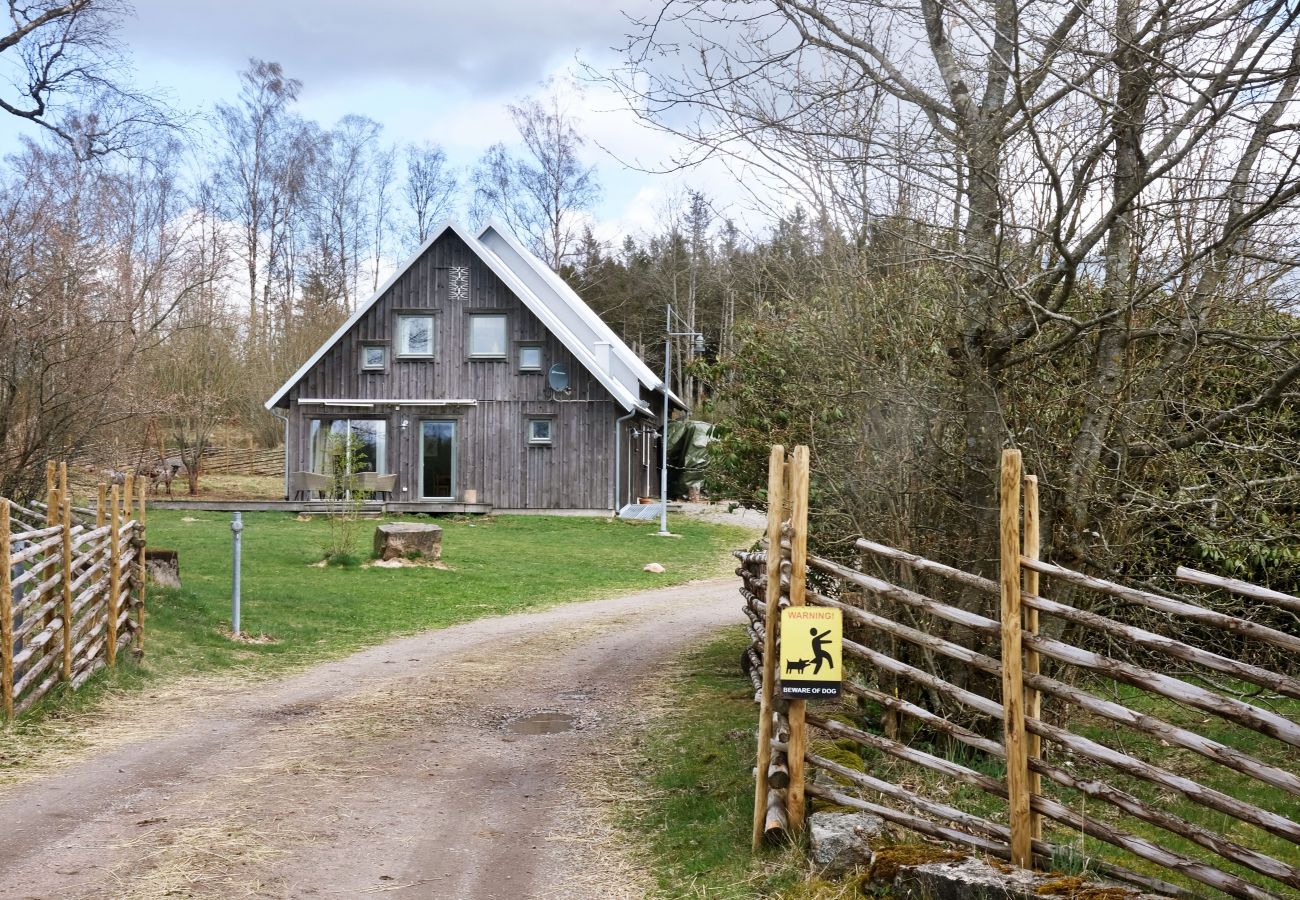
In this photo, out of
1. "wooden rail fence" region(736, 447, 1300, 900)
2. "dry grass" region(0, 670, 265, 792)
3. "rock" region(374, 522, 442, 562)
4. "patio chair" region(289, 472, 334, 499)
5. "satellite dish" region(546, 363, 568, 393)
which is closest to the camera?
"wooden rail fence" region(736, 447, 1300, 900)

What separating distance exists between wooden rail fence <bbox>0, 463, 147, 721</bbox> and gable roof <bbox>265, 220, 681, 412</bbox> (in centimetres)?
1743

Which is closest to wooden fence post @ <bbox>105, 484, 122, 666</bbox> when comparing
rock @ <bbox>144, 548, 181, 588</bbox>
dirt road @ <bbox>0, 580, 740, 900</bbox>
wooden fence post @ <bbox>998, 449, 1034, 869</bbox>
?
dirt road @ <bbox>0, 580, 740, 900</bbox>

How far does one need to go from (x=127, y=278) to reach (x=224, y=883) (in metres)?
13.7

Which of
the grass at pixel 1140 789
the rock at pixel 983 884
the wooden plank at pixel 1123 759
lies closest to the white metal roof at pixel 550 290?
the grass at pixel 1140 789

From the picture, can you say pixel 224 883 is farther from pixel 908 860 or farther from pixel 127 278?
pixel 127 278

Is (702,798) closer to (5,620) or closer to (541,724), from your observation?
(541,724)

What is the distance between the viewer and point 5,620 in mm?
7672

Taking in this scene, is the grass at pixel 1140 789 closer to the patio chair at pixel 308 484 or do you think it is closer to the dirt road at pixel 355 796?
the dirt road at pixel 355 796

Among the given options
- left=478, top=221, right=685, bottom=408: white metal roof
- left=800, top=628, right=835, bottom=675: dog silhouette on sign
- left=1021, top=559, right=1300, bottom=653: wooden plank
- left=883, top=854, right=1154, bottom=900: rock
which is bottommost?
left=883, top=854, right=1154, bottom=900: rock

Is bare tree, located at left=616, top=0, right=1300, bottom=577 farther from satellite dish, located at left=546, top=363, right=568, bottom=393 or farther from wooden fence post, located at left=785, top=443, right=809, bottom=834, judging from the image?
satellite dish, located at left=546, top=363, right=568, bottom=393

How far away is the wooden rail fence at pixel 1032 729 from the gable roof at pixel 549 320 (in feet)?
68.9

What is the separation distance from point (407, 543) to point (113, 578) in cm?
828

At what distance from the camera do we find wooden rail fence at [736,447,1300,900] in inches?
158

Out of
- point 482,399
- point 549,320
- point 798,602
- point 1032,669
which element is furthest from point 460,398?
point 1032,669
